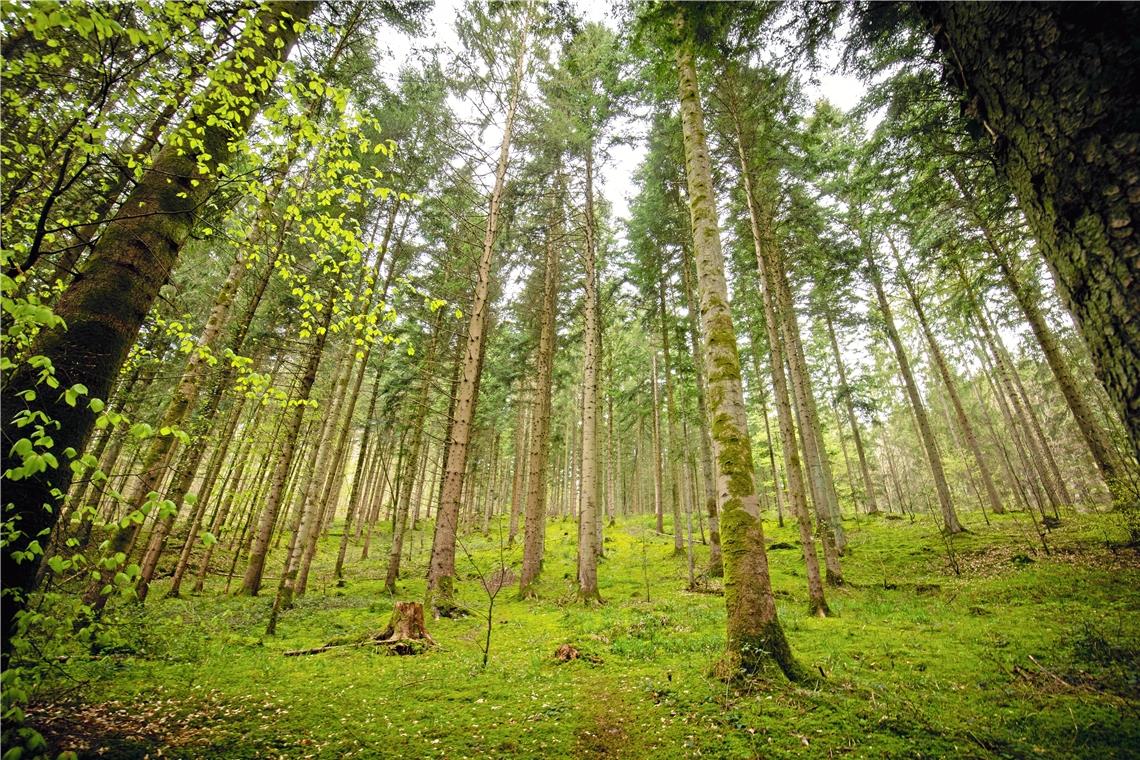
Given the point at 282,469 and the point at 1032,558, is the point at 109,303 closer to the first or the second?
the point at 282,469

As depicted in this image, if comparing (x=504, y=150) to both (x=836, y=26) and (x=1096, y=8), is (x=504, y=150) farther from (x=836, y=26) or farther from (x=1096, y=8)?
(x=1096, y=8)

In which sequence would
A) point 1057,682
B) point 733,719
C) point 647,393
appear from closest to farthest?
point 733,719
point 1057,682
point 647,393

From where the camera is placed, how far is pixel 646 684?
5.55m

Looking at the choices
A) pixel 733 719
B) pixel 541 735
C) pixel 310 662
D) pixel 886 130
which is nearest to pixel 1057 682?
pixel 733 719

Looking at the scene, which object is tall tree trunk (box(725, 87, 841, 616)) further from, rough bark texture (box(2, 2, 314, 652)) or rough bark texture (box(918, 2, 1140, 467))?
rough bark texture (box(2, 2, 314, 652))

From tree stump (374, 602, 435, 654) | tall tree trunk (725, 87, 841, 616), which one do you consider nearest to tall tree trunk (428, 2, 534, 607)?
tree stump (374, 602, 435, 654)

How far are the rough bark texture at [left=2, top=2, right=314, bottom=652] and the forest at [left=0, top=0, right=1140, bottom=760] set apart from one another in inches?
1.1

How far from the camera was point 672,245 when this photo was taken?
17.5 metres

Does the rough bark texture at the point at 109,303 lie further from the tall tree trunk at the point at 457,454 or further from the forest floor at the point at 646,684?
the tall tree trunk at the point at 457,454

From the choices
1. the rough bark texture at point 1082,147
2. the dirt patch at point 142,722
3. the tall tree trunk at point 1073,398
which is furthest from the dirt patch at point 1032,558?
the dirt patch at point 142,722

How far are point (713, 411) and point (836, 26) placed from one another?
563cm

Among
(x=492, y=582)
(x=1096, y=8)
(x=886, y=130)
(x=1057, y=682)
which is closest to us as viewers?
(x=1096, y=8)

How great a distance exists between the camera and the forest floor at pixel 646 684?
3.92 metres

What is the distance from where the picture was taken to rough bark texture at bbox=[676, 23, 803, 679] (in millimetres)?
5078
